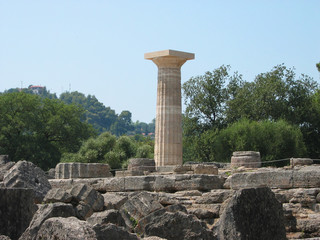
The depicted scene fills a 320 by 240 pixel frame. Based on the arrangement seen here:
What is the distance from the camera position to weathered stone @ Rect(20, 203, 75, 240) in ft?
23.9

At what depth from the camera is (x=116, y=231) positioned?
7801mm

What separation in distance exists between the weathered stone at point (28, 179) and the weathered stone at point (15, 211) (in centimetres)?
452

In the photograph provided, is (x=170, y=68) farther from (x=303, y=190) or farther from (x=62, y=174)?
(x=303, y=190)

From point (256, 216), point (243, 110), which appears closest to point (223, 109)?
point (243, 110)

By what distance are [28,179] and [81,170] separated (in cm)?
510

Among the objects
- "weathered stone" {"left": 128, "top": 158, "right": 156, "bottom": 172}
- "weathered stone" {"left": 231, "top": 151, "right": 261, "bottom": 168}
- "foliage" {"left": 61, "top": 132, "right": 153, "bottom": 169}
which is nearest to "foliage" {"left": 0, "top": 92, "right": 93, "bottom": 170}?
"foliage" {"left": 61, "top": 132, "right": 153, "bottom": 169}

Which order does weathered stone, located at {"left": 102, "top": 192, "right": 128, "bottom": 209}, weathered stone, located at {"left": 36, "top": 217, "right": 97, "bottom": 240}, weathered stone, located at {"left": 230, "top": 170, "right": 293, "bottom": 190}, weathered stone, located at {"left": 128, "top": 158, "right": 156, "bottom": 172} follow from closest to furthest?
weathered stone, located at {"left": 36, "top": 217, "right": 97, "bottom": 240} → weathered stone, located at {"left": 102, "top": 192, "right": 128, "bottom": 209} → weathered stone, located at {"left": 230, "top": 170, "right": 293, "bottom": 190} → weathered stone, located at {"left": 128, "top": 158, "right": 156, "bottom": 172}

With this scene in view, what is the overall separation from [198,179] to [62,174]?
595 centimetres

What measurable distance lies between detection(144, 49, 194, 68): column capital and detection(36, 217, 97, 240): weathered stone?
19356 mm

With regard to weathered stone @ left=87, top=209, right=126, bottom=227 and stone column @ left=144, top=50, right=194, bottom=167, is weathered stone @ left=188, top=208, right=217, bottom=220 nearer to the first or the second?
weathered stone @ left=87, top=209, right=126, bottom=227

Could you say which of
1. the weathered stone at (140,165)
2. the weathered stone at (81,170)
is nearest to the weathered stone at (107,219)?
the weathered stone at (81,170)

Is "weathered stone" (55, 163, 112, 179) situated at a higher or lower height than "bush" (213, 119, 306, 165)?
lower

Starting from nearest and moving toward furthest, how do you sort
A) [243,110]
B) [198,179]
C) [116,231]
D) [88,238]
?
[88,238] < [116,231] < [198,179] < [243,110]

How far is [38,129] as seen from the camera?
4444cm
